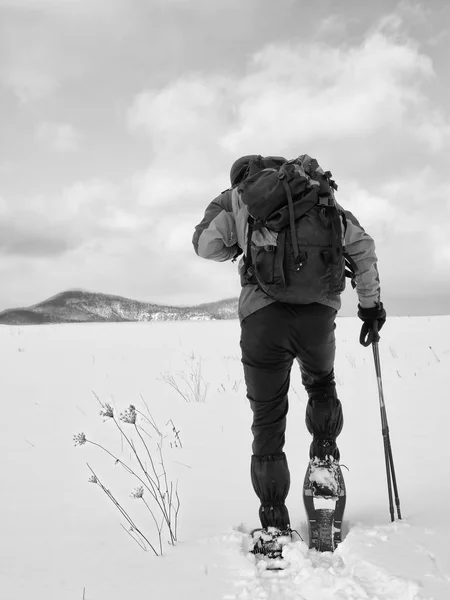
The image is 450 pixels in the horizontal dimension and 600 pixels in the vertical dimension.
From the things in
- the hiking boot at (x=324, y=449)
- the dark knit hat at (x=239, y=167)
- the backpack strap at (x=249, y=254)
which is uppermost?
the dark knit hat at (x=239, y=167)

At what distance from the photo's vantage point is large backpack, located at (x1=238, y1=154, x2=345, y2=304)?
92.3 inches

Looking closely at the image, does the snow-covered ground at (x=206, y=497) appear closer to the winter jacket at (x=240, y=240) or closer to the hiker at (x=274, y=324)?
the hiker at (x=274, y=324)

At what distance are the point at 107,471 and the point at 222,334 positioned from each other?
33.0 ft

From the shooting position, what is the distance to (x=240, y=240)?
2613 millimetres

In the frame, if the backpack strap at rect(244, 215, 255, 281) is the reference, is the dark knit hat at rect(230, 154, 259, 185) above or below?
above

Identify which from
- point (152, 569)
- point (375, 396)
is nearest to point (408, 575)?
point (152, 569)

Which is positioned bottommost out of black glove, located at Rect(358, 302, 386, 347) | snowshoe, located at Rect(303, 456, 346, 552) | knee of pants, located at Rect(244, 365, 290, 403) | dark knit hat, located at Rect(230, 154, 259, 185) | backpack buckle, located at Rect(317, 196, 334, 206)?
snowshoe, located at Rect(303, 456, 346, 552)

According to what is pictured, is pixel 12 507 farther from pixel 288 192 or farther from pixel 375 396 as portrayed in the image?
pixel 375 396

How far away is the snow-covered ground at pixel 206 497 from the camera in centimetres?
206

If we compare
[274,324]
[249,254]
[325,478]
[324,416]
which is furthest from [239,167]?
[325,478]

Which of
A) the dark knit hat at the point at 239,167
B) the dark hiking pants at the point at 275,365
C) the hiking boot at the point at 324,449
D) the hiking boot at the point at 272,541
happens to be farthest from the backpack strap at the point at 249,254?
the hiking boot at the point at 272,541

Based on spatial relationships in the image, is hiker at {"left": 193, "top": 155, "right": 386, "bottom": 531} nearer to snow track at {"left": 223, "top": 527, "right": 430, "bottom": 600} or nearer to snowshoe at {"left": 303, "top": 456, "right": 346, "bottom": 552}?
snowshoe at {"left": 303, "top": 456, "right": 346, "bottom": 552}

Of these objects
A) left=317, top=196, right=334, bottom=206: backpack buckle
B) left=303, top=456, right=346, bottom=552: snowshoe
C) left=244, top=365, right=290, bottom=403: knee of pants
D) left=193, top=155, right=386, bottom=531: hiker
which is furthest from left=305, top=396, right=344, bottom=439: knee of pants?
left=317, top=196, right=334, bottom=206: backpack buckle

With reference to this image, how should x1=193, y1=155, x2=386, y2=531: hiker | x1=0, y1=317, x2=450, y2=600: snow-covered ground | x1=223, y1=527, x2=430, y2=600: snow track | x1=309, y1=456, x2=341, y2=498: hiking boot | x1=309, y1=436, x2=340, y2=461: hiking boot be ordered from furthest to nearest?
x1=309, y1=436, x2=340, y2=461: hiking boot → x1=309, y1=456, x2=341, y2=498: hiking boot → x1=193, y1=155, x2=386, y2=531: hiker → x1=0, y1=317, x2=450, y2=600: snow-covered ground → x1=223, y1=527, x2=430, y2=600: snow track
